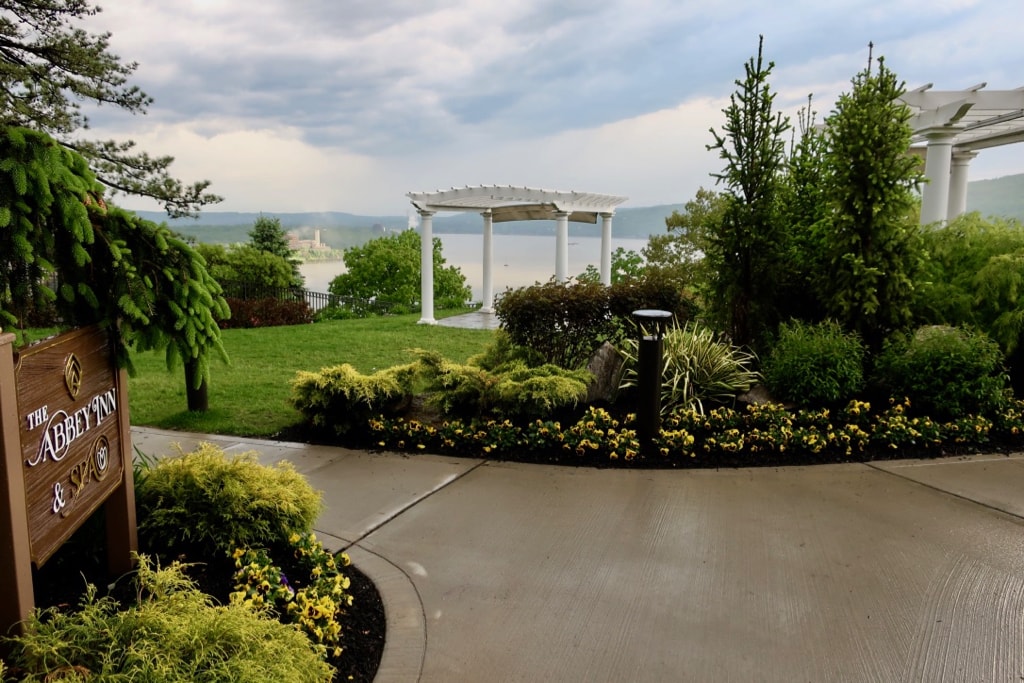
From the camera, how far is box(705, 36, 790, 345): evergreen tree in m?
6.78

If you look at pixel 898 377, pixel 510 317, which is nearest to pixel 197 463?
pixel 510 317

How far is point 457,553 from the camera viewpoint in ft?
11.3

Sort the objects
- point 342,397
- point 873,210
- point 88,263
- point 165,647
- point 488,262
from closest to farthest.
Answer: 1. point 165,647
2. point 88,263
3. point 342,397
4. point 873,210
5. point 488,262

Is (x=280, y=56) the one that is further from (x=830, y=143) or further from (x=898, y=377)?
(x=898, y=377)

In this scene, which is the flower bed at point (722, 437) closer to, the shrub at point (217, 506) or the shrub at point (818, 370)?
the shrub at point (818, 370)

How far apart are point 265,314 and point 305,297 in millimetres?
3878

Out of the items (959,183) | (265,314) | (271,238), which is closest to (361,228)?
(271,238)

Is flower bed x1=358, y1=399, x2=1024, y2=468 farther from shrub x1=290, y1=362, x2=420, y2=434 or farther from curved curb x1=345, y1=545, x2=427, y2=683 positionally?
curved curb x1=345, y1=545, x2=427, y2=683

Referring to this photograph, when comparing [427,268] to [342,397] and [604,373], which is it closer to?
[604,373]

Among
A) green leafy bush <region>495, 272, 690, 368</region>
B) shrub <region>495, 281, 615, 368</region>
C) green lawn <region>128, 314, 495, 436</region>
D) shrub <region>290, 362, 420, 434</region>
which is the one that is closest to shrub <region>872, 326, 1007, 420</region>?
green leafy bush <region>495, 272, 690, 368</region>

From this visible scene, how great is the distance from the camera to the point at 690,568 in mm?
3291

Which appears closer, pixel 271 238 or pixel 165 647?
pixel 165 647

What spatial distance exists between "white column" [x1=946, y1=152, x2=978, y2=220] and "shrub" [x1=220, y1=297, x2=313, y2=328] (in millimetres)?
14517

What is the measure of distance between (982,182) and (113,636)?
1707cm
